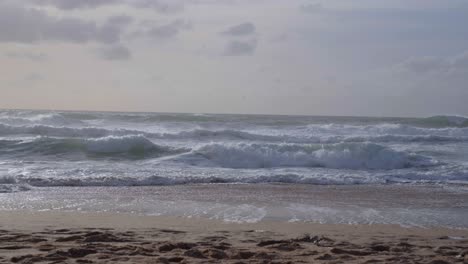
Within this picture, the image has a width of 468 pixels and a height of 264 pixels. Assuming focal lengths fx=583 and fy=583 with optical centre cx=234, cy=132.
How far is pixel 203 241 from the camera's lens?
245 inches

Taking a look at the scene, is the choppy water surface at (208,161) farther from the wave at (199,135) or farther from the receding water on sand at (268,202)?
the receding water on sand at (268,202)

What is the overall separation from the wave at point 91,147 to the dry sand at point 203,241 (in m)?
10.5

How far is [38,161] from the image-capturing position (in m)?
15.6

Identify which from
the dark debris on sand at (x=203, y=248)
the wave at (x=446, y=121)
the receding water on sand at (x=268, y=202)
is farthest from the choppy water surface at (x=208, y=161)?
the wave at (x=446, y=121)

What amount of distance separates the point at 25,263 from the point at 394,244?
3751 mm

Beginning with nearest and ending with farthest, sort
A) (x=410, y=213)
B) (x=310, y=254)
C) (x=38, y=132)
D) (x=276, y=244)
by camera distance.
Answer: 1. (x=310, y=254)
2. (x=276, y=244)
3. (x=410, y=213)
4. (x=38, y=132)

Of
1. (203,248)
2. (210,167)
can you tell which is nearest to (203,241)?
(203,248)

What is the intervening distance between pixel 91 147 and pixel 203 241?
13.3 metres

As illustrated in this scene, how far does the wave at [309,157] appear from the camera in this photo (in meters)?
16.7

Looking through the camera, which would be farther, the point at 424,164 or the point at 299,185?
the point at 424,164

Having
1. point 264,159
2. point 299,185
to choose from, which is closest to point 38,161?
point 264,159

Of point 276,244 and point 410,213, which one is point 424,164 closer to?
point 410,213

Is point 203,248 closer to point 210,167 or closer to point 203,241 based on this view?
point 203,241

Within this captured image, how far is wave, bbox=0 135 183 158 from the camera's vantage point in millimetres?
18062
